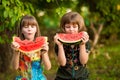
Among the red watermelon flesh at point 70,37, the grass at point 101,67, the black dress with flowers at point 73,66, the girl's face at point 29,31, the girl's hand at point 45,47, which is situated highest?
the girl's face at point 29,31

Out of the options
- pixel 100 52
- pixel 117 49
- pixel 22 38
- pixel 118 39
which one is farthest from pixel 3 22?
pixel 118 39

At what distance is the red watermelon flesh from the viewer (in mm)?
5971

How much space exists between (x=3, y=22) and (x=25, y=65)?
1610mm

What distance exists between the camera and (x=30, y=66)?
233 inches

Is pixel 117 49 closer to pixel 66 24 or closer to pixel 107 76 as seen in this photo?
pixel 107 76

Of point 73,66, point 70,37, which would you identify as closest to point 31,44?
point 70,37

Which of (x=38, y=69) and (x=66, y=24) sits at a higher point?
(x=66, y=24)

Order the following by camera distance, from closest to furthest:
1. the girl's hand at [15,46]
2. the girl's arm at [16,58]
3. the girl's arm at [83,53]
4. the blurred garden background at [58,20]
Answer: the girl's hand at [15,46] → the girl's arm at [16,58] → the girl's arm at [83,53] → the blurred garden background at [58,20]

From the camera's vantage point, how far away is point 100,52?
1305cm

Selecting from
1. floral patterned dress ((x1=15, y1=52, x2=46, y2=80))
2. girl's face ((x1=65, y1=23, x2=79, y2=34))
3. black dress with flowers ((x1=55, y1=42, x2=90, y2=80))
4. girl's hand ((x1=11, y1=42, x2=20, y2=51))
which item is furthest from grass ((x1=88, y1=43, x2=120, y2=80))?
girl's hand ((x1=11, y1=42, x2=20, y2=51))

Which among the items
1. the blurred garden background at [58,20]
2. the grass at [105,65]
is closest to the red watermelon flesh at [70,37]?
the blurred garden background at [58,20]

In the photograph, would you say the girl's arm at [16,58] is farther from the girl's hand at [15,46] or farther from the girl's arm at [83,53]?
the girl's arm at [83,53]

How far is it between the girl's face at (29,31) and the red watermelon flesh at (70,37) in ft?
1.27

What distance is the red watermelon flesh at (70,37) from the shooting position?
5.97 meters
